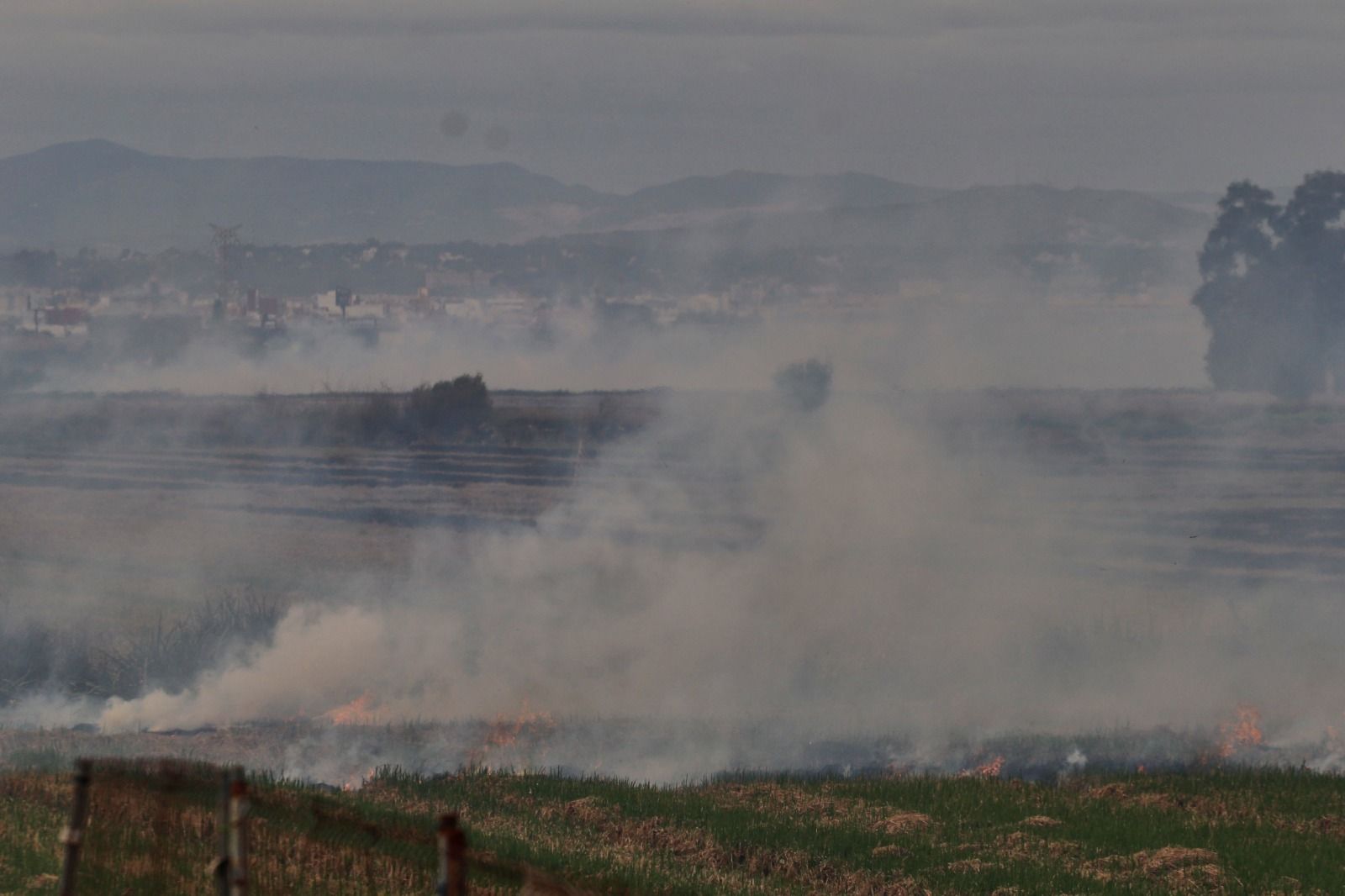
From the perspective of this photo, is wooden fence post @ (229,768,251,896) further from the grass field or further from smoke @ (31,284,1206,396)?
smoke @ (31,284,1206,396)

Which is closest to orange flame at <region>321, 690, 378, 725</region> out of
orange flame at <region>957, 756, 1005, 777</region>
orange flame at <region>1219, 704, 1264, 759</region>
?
orange flame at <region>957, 756, 1005, 777</region>

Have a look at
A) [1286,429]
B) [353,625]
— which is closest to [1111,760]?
[353,625]

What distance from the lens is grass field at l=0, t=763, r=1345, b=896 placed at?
2302 centimetres

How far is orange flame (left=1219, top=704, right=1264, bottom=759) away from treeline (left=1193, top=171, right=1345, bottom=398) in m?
75.5

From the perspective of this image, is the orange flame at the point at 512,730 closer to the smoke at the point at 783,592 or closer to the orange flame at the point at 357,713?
the smoke at the point at 783,592

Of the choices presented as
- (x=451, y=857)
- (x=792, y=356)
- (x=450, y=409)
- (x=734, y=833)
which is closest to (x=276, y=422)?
(x=450, y=409)

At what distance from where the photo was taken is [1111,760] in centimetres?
5169

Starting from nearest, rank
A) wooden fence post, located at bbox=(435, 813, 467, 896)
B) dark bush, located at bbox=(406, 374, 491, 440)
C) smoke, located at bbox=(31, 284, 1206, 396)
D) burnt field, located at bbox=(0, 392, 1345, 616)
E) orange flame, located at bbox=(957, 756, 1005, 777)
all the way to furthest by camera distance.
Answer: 1. wooden fence post, located at bbox=(435, 813, 467, 896)
2. orange flame, located at bbox=(957, 756, 1005, 777)
3. burnt field, located at bbox=(0, 392, 1345, 616)
4. dark bush, located at bbox=(406, 374, 491, 440)
5. smoke, located at bbox=(31, 284, 1206, 396)

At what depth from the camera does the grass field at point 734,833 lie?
75.5ft

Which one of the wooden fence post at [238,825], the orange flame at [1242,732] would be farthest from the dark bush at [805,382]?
the wooden fence post at [238,825]

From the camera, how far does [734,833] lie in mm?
33562

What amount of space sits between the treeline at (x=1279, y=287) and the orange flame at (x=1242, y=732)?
7553 cm

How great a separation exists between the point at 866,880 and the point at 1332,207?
402 ft

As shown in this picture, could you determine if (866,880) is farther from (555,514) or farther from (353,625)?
(555,514)
